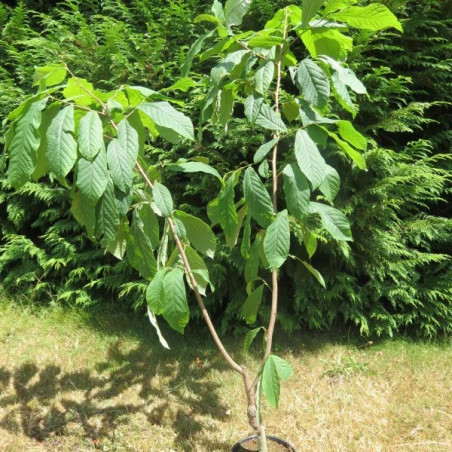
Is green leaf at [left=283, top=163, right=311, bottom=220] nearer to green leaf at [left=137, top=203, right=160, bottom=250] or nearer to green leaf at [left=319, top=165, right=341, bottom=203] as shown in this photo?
green leaf at [left=319, top=165, right=341, bottom=203]

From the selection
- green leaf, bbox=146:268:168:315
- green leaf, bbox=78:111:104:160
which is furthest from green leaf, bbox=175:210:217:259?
green leaf, bbox=78:111:104:160

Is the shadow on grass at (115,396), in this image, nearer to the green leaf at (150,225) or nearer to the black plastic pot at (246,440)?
the black plastic pot at (246,440)

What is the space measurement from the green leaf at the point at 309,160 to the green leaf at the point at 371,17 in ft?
1.40

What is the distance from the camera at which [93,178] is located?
1.45m

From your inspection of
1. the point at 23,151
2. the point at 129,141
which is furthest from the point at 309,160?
the point at 23,151

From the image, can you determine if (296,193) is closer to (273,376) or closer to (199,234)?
(199,234)

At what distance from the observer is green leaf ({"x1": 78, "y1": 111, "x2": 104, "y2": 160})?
55.4 inches

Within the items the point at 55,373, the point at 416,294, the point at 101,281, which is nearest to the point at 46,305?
the point at 101,281

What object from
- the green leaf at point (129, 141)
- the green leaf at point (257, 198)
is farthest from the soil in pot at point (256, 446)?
the green leaf at point (129, 141)

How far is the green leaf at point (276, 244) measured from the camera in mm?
1525

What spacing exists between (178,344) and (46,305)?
54.0 inches

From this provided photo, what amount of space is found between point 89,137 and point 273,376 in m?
1.06

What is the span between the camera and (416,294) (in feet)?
11.9

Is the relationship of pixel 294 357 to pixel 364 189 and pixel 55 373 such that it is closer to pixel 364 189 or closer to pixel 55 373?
pixel 364 189
